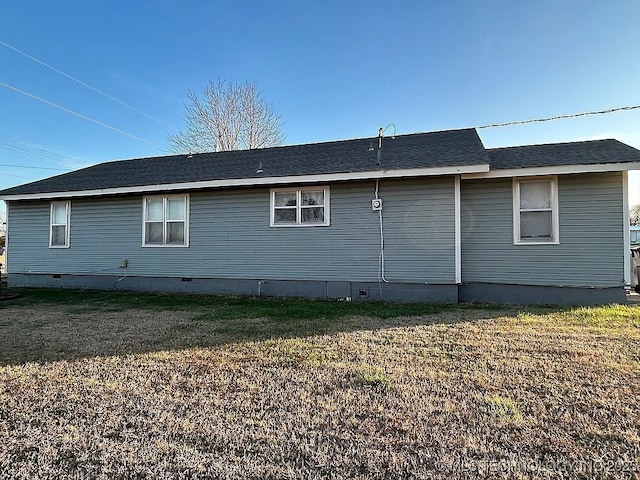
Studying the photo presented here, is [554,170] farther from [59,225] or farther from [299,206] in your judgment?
[59,225]

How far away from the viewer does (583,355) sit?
3.98m

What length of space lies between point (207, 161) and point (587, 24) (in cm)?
1087

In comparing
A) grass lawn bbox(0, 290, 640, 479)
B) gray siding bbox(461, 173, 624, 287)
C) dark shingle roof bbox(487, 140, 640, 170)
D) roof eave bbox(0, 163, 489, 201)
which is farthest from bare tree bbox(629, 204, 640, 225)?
grass lawn bbox(0, 290, 640, 479)

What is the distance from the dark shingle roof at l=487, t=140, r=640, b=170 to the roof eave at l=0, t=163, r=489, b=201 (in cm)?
98

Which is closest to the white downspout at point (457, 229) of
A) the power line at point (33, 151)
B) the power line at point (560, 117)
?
the power line at point (560, 117)

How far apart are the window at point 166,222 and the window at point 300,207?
2.48m

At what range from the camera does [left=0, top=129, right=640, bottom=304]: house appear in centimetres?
731

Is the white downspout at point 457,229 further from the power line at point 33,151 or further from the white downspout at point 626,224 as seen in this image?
the power line at point 33,151

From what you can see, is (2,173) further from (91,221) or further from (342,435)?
(342,435)

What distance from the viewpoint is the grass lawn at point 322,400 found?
81.7 inches

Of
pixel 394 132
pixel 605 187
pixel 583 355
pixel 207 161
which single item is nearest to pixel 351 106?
pixel 394 132

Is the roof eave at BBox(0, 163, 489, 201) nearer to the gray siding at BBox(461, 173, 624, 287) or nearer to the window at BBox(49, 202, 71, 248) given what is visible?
the window at BBox(49, 202, 71, 248)

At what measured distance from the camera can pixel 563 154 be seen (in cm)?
766

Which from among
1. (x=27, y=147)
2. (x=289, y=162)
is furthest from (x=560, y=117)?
(x=27, y=147)
